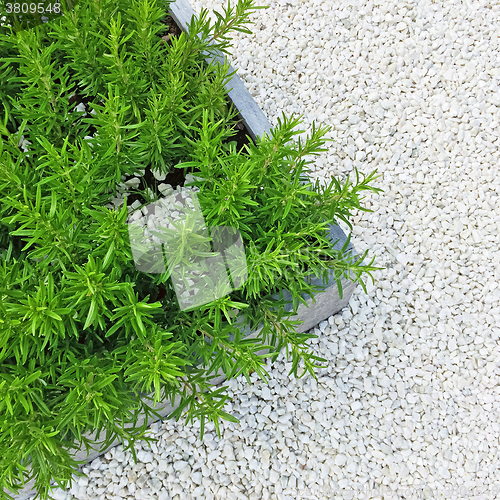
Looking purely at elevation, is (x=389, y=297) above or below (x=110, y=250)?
below

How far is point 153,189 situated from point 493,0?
3.04 metres

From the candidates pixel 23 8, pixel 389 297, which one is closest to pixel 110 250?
pixel 23 8

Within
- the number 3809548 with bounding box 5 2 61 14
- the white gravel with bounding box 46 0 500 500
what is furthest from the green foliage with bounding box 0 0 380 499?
the white gravel with bounding box 46 0 500 500

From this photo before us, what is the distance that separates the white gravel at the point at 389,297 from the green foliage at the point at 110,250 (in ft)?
2.17

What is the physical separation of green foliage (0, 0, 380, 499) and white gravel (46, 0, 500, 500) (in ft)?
2.17

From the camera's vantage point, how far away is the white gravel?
1969mm

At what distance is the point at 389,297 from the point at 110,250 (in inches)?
65.6

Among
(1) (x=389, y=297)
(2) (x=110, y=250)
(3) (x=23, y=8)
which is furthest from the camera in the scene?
(1) (x=389, y=297)

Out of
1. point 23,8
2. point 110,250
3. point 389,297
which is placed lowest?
point 389,297

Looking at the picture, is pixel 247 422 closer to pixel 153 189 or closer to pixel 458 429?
pixel 458 429

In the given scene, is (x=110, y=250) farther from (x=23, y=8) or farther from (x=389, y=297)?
(x=389, y=297)

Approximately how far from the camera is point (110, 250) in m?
1.13

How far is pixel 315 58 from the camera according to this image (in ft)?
9.42

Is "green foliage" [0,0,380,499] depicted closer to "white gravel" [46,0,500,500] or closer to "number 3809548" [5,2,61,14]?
"number 3809548" [5,2,61,14]
